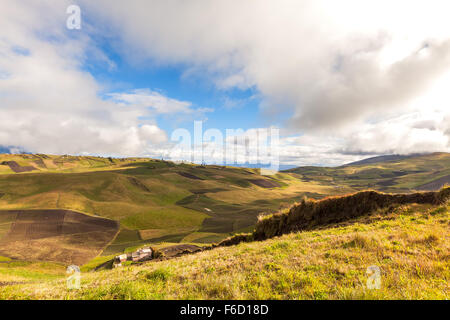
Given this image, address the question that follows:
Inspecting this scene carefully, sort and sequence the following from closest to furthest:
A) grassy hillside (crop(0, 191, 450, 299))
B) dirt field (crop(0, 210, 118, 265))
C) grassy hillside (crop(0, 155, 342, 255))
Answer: grassy hillside (crop(0, 191, 450, 299)) < dirt field (crop(0, 210, 118, 265)) < grassy hillside (crop(0, 155, 342, 255))

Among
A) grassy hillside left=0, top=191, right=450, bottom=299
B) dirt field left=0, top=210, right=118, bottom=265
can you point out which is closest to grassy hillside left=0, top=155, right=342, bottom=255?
dirt field left=0, top=210, right=118, bottom=265

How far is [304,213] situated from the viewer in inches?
793

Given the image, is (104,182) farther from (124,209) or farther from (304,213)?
(304,213)

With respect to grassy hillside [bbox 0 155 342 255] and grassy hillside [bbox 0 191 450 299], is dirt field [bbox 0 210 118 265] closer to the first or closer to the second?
grassy hillside [bbox 0 155 342 255]

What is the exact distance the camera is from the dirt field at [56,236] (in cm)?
5509

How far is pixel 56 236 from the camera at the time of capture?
6912cm

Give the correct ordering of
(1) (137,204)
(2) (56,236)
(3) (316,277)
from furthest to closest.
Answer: (1) (137,204)
(2) (56,236)
(3) (316,277)

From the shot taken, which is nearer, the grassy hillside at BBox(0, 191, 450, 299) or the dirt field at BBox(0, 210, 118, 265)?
the grassy hillside at BBox(0, 191, 450, 299)

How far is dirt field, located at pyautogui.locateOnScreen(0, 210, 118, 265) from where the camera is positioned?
2169 inches

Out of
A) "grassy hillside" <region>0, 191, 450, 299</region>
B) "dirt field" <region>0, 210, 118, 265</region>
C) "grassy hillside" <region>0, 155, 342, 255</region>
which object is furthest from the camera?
"grassy hillside" <region>0, 155, 342, 255</region>

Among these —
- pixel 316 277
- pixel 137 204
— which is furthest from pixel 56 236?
pixel 316 277

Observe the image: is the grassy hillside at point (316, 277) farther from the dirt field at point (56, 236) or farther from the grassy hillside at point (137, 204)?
the grassy hillside at point (137, 204)

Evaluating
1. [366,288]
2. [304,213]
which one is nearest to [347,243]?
[366,288]

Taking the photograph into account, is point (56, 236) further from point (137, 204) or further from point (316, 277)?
point (316, 277)
